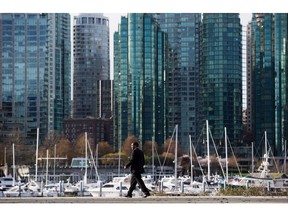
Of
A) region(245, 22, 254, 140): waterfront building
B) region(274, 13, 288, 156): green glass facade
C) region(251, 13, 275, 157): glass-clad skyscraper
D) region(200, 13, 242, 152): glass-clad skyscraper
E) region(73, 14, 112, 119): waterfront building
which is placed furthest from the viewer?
region(200, 13, 242, 152): glass-clad skyscraper

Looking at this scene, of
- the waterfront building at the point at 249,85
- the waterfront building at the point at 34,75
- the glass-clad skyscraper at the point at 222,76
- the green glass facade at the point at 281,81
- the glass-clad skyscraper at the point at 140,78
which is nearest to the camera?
the green glass facade at the point at 281,81

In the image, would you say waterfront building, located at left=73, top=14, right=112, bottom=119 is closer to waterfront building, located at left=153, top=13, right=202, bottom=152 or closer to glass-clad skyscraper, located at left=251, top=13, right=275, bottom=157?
waterfront building, located at left=153, top=13, right=202, bottom=152

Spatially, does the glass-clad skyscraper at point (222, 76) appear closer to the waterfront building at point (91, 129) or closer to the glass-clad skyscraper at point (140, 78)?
the glass-clad skyscraper at point (140, 78)

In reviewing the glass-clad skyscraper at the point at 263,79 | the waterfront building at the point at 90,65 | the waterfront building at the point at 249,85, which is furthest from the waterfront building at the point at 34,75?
the glass-clad skyscraper at the point at 263,79

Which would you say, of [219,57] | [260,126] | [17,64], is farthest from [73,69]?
[260,126]

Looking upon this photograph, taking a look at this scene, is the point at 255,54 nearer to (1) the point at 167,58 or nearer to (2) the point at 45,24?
(1) the point at 167,58

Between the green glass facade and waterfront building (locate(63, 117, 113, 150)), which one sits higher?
the green glass facade

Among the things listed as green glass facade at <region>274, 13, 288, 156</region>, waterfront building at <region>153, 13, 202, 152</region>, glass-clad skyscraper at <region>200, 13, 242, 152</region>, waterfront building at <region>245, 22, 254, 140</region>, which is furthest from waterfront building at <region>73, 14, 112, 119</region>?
green glass facade at <region>274, 13, 288, 156</region>
